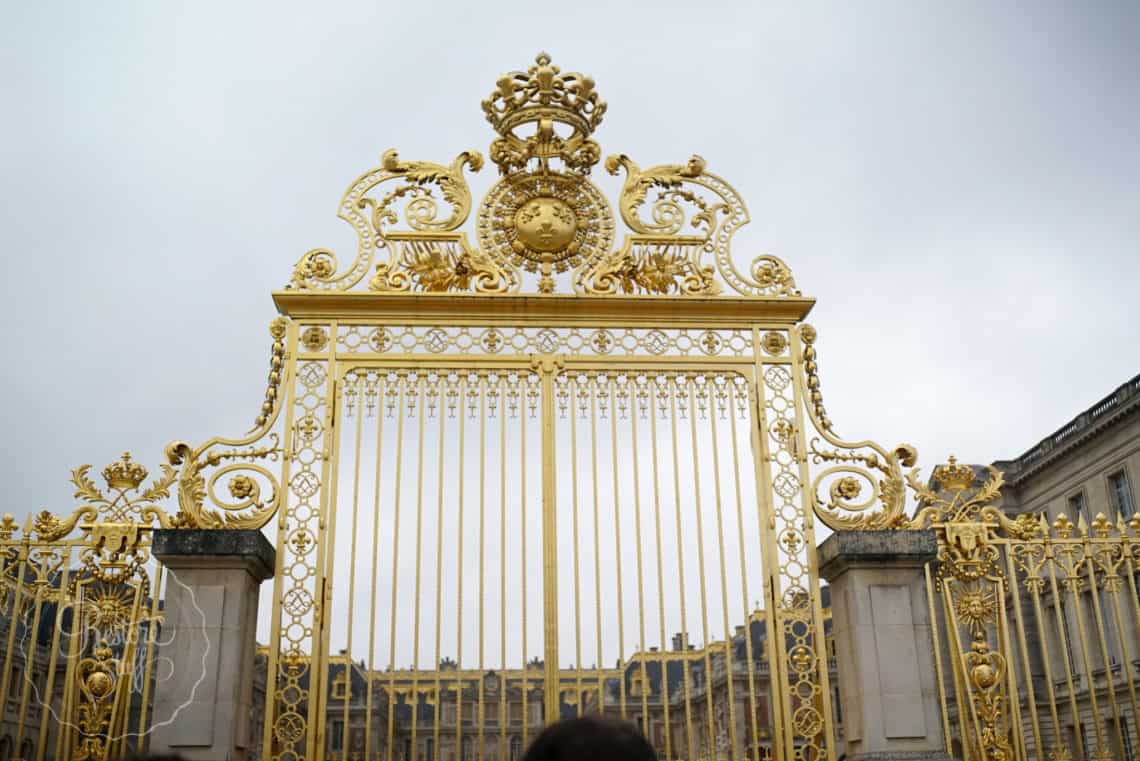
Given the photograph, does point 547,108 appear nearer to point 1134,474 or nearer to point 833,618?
point 833,618

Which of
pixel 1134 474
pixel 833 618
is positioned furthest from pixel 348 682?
pixel 1134 474

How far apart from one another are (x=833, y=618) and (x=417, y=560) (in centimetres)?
293

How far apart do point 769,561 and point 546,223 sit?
302 cm

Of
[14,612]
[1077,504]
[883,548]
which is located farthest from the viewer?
[1077,504]

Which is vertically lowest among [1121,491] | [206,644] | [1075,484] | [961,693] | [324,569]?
[961,693]

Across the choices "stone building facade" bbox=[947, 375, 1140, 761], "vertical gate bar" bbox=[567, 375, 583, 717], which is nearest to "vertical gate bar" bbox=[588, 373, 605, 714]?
"vertical gate bar" bbox=[567, 375, 583, 717]

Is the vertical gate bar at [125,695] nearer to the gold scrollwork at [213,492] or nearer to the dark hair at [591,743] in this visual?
the gold scrollwork at [213,492]

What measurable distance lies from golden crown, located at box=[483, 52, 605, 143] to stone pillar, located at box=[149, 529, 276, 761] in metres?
3.71

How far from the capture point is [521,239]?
830cm

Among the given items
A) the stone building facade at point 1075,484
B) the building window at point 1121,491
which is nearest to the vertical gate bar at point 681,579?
the stone building facade at point 1075,484

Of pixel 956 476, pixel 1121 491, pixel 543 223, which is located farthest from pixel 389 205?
pixel 1121 491

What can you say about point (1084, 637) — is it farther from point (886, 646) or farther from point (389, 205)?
point (389, 205)

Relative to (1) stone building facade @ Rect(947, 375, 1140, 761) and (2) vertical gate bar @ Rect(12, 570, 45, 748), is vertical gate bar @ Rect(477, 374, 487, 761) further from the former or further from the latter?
(1) stone building facade @ Rect(947, 375, 1140, 761)

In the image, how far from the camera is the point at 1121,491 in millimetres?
22156
